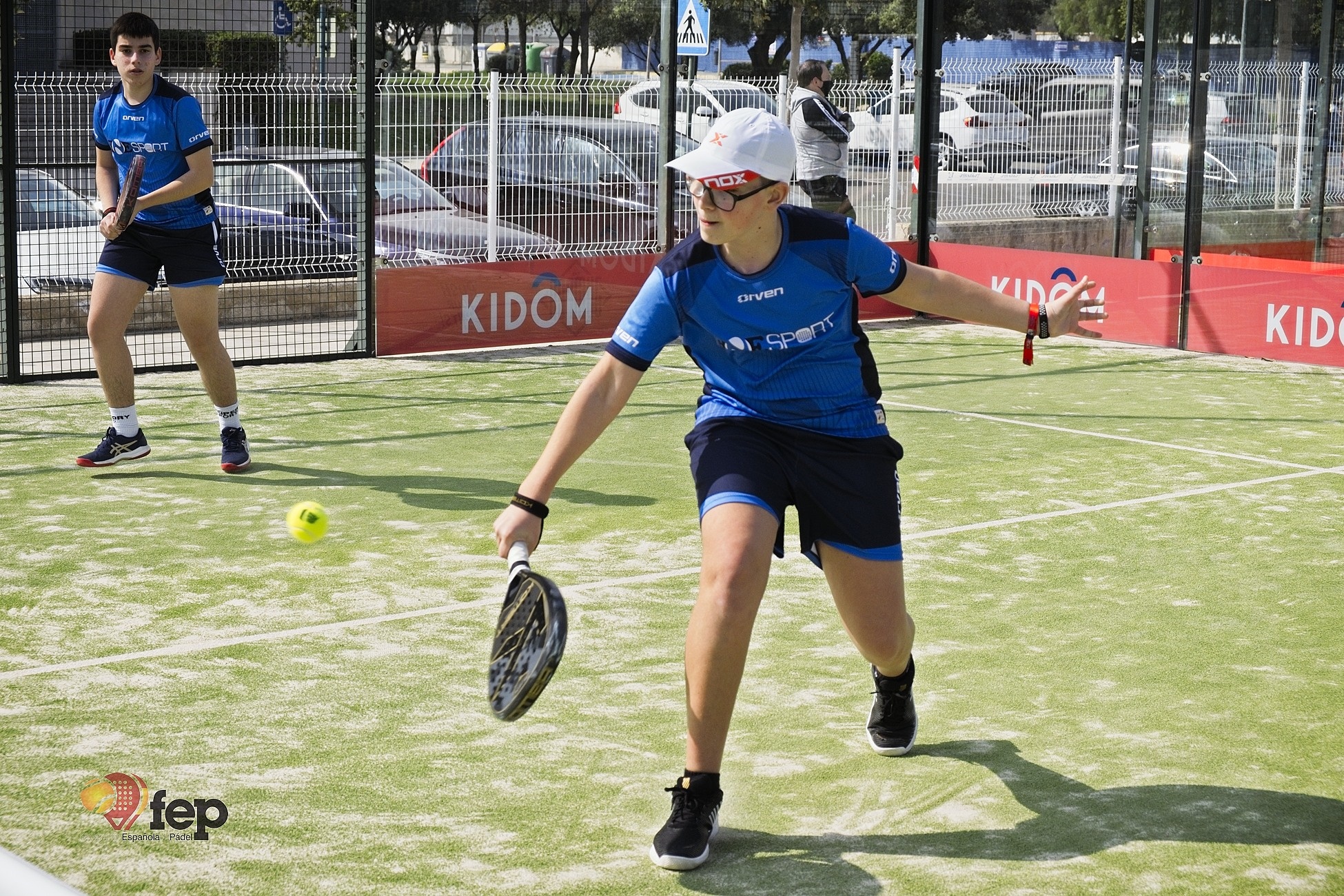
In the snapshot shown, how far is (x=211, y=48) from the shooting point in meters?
11.4

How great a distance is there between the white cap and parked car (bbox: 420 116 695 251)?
8.76m

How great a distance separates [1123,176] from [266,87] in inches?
284

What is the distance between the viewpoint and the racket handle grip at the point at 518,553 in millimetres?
3707

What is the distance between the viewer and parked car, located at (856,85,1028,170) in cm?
1448

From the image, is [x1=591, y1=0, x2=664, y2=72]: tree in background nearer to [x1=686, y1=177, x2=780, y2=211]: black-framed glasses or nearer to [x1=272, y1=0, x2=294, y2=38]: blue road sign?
[x1=272, y1=0, x2=294, y2=38]: blue road sign

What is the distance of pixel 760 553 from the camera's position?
150 inches

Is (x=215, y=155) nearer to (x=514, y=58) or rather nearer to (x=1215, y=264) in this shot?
(x=514, y=58)

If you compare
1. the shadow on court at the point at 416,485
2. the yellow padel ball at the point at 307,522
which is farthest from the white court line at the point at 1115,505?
the yellow padel ball at the point at 307,522

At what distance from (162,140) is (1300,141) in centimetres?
959

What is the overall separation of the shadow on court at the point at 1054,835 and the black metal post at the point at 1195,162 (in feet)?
29.8

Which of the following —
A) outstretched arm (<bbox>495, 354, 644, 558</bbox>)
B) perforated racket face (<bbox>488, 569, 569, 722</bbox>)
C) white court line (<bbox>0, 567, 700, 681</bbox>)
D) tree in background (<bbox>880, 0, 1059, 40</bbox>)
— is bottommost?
white court line (<bbox>0, 567, 700, 681</bbox>)

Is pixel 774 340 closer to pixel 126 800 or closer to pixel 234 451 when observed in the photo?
pixel 126 800

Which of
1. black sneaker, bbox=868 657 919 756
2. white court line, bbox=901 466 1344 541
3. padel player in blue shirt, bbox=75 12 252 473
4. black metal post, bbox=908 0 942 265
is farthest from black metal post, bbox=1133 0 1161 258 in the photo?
black sneaker, bbox=868 657 919 756

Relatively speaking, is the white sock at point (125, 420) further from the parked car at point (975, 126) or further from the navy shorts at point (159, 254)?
the parked car at point (975, 126)
